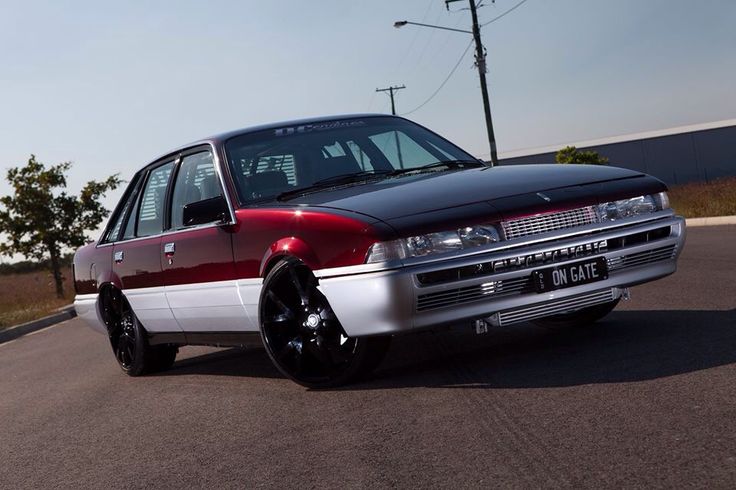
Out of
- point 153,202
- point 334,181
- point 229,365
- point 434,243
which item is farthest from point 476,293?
point 153,202

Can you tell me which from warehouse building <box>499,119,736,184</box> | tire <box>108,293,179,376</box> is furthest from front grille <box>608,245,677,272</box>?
warehouse building <box>499,119,736,184</box>

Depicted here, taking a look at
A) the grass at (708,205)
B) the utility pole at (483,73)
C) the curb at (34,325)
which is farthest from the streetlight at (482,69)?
the curb at (34,325)

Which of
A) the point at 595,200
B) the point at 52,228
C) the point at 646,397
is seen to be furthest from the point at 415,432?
the point at 52,228

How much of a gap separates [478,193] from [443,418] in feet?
4.62

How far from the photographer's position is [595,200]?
19.7 ft

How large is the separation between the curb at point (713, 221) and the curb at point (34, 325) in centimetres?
1192

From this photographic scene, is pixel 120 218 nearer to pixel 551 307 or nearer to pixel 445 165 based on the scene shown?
pixel 445 165

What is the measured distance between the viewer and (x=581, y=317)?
24.2 feet

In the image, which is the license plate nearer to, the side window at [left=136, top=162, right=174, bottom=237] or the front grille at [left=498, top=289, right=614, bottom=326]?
the front grille at [left=498, top=289, right=614, bottom=326]

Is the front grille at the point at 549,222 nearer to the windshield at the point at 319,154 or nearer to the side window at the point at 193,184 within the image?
the windshield at the point at 319,154

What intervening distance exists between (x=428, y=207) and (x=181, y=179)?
2.65 meters

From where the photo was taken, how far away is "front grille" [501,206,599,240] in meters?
5.72

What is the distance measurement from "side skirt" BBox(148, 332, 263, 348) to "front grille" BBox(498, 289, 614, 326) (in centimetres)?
162

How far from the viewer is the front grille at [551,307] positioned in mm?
5684
